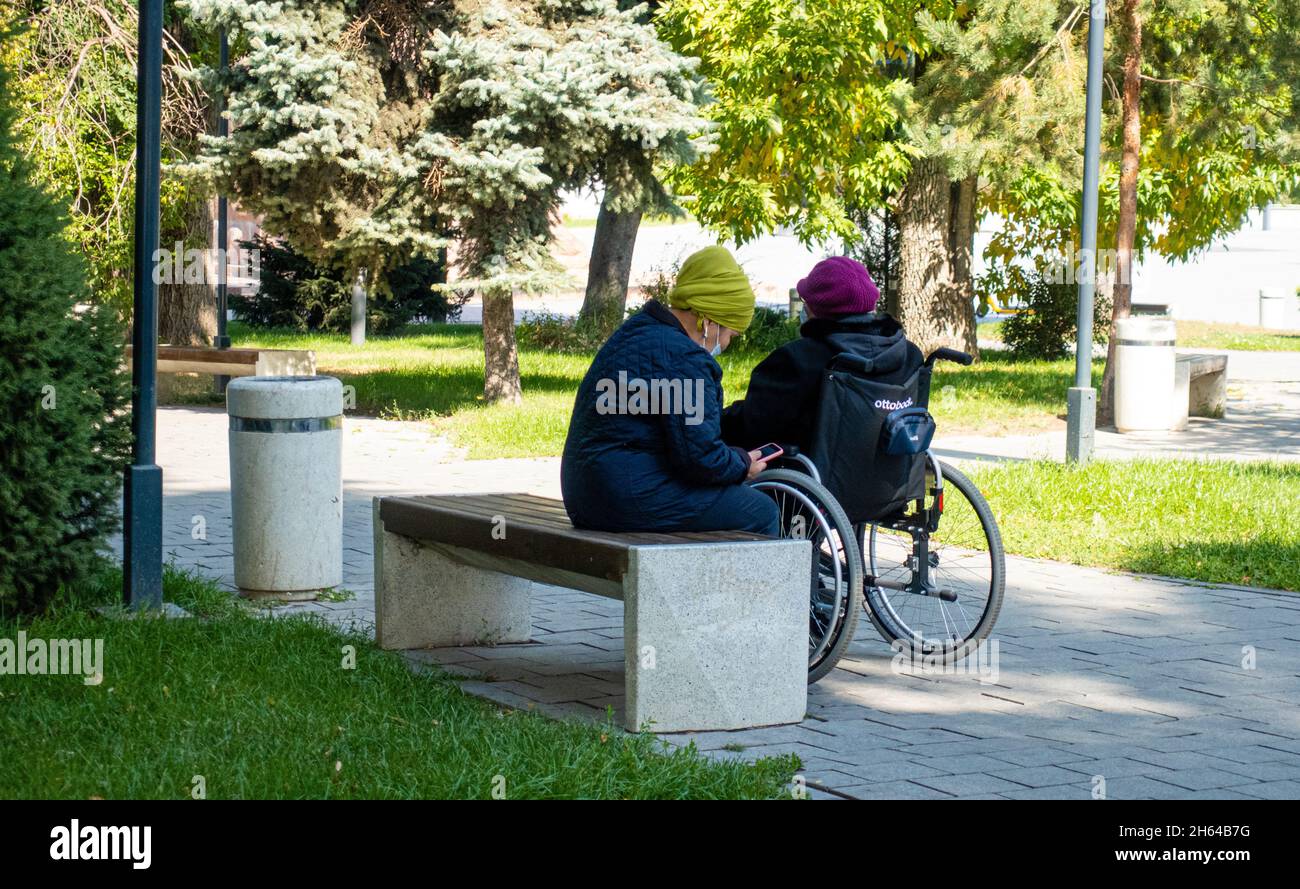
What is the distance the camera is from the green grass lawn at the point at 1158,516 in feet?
27.3

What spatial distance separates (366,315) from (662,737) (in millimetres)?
22248

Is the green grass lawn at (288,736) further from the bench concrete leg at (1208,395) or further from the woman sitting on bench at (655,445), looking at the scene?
the bench concrete leg at (1208,395)

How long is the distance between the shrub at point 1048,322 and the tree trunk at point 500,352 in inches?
366

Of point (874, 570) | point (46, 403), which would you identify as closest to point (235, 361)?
point (46, 403)

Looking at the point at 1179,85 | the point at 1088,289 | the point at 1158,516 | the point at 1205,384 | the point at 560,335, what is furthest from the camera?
the point at 560,335

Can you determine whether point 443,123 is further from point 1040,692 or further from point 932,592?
point 1040,692

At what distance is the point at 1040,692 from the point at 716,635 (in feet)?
4.45

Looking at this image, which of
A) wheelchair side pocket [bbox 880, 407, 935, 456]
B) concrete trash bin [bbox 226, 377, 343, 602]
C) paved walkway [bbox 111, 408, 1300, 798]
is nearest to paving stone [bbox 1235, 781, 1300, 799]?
paved walkway [bbox 111, 408, 1300, 798]

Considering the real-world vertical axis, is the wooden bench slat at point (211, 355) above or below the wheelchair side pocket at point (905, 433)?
above

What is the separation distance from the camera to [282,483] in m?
7.33

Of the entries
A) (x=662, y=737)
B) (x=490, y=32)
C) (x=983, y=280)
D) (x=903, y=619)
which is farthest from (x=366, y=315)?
(x=662, y=737)

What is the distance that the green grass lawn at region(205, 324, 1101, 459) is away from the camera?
13.6 meters

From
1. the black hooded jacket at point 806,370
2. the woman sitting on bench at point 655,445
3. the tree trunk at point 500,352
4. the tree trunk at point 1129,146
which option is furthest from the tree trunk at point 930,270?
the woman sitting on bench at point 655,445
